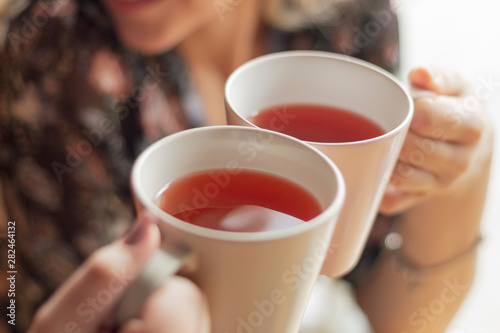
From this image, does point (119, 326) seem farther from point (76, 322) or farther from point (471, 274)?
point (471, 274)

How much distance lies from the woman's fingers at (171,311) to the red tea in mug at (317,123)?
0.75 ft

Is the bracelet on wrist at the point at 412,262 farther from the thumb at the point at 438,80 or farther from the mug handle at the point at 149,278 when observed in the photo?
the mug handle at the point at 149,278

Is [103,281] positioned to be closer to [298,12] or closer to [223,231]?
[223,231]

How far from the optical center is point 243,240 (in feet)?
0.98

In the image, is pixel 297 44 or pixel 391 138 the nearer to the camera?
pixel 391 138

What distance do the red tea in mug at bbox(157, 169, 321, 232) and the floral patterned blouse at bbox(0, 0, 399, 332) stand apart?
2.48 feet

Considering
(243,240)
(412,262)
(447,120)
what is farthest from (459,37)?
(243,240)

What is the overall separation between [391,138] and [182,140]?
7.0 inches

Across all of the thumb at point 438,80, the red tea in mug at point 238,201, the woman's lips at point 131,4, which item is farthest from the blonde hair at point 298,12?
the red tea in mug at point 238,201

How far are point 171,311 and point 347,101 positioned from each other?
13.4 inches

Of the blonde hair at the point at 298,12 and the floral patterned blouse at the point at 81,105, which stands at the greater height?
the blonde hair at the point at 298,12

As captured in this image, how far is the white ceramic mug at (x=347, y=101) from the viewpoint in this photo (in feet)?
1.44

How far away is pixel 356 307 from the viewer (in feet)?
2.90

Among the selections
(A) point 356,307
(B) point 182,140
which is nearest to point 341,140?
(B) point 182,140
